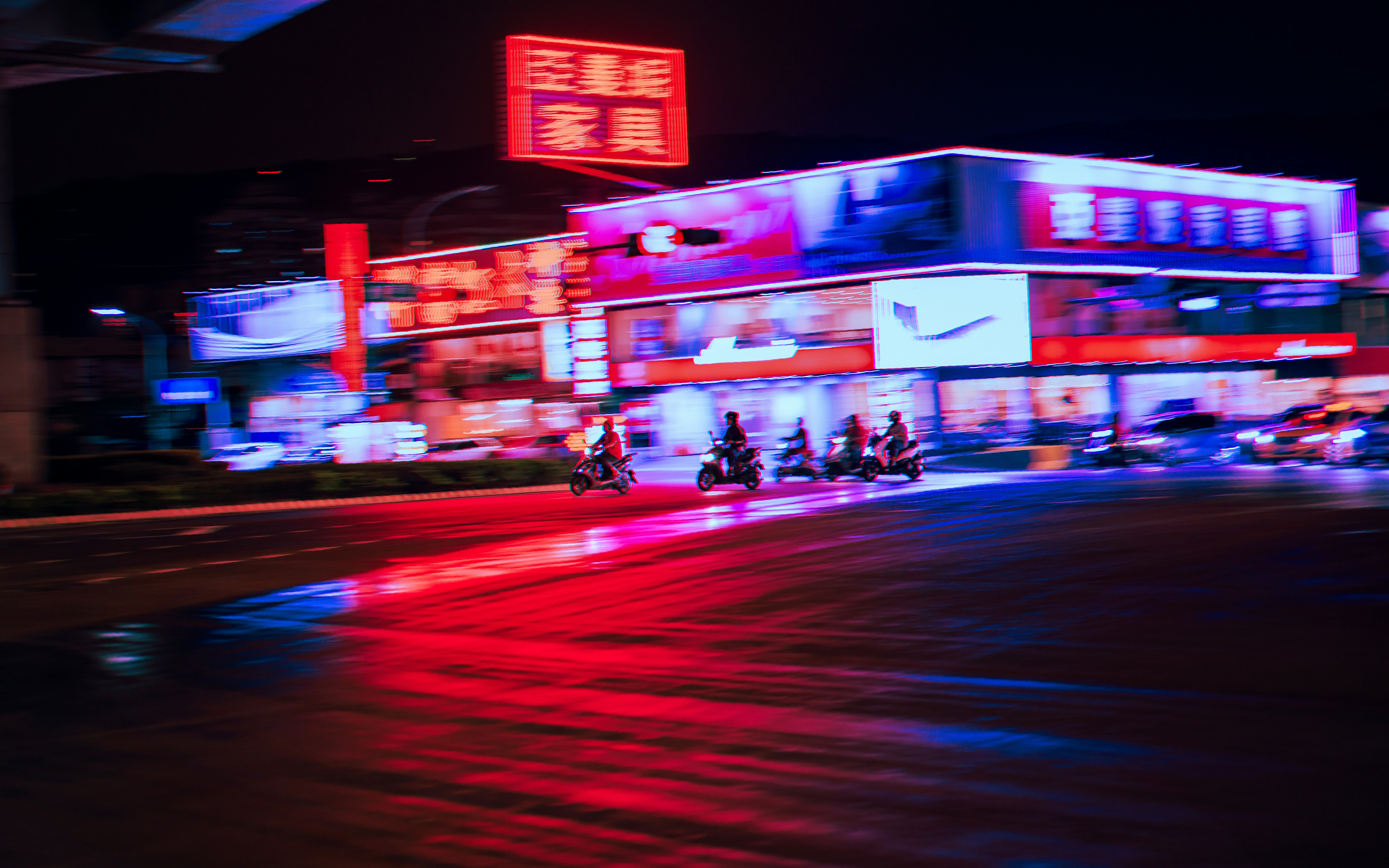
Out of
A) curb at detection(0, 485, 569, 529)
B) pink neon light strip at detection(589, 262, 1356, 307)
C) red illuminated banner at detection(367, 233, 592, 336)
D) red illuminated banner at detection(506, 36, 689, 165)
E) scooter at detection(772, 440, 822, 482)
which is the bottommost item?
curb at detection(0, 485, 569, 529)

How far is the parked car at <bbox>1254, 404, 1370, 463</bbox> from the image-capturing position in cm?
2791

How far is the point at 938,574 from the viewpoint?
39.5ft

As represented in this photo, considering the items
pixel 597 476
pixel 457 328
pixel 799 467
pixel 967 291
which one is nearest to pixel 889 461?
pixel 799 467

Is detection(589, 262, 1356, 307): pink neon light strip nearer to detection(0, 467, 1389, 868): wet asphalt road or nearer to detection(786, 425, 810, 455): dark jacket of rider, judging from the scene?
detection(786, 425, 810, 455): dark jacket of rider

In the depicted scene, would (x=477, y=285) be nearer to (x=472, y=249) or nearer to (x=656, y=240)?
(x=472, y=249)

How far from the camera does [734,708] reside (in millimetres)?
7145

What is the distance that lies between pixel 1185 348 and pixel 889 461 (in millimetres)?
22627

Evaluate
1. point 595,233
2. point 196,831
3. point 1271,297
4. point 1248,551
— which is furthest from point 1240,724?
point 1271,297

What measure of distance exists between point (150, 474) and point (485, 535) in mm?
16253

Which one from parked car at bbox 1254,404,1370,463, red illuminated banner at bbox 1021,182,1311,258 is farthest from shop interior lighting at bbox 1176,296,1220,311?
parked car at bbox 1254,404,1370,463

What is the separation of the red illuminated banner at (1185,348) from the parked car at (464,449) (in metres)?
18.7

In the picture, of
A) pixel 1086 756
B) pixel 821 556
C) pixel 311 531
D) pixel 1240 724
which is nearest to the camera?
pixel 1086 756

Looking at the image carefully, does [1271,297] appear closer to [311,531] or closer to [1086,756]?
[311,531]

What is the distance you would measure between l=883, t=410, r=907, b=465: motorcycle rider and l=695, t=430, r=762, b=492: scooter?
3.47 meters
